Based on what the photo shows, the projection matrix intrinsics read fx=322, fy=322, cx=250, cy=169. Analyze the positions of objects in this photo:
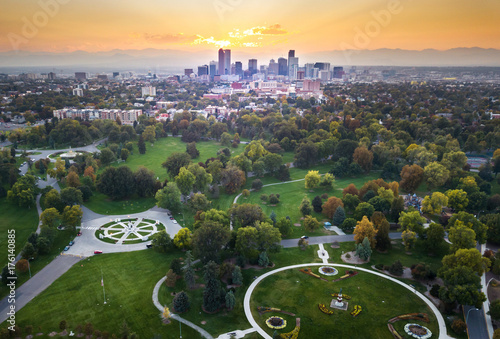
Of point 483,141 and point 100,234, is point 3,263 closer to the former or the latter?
point 100,234

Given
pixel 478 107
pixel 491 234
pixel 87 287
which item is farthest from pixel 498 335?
pixel 478 107

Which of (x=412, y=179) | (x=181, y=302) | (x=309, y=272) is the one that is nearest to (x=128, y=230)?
(x=181, y=302)

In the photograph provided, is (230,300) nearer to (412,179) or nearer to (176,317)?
(176,317)

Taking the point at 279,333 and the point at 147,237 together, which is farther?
the point at 147,237

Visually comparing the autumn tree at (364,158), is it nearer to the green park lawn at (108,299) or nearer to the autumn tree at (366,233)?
the autumn tree at (366,233)

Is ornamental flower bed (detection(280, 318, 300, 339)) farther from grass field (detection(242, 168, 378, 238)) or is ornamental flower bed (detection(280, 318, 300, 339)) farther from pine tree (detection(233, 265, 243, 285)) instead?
grass field (detection(242, 168, 378, 238))

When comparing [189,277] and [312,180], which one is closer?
[189,277]

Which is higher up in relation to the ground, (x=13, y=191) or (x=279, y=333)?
(x=13, y=191)
